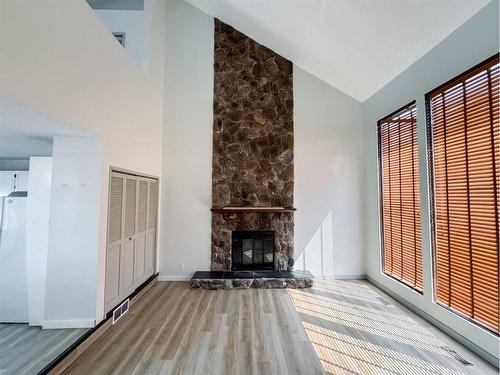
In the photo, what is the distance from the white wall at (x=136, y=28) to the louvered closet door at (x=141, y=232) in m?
1.97

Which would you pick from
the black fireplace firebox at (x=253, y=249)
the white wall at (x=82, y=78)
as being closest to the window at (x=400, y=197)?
the black fireplace firebox at (x=253, y=249)

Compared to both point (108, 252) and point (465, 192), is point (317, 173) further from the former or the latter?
point (108, 252)

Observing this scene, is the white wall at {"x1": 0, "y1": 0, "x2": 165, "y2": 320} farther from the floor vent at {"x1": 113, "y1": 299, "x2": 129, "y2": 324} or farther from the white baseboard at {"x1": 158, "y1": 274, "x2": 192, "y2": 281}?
the white baseboard at {"x1": 158, "y1": 274, "x2": 192, "y2": 281}

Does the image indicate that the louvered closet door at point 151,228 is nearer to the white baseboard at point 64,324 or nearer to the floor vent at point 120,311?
the floor vent at point 120,311

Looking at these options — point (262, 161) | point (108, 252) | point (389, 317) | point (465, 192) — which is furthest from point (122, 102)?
point (389, 317)

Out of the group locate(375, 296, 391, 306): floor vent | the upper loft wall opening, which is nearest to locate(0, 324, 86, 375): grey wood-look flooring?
the upper loft wall opening

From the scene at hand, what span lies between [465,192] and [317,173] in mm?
2570

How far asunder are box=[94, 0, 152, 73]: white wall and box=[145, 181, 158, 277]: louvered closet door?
2044 mm

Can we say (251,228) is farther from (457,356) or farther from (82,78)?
(82,78)

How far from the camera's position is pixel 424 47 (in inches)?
124

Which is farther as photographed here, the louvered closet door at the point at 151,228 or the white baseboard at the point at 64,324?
the louvered closet door at the point at 151,228

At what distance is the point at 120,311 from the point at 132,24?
14.5 ft

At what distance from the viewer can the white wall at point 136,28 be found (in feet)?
13.3

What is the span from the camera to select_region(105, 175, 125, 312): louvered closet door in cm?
308
